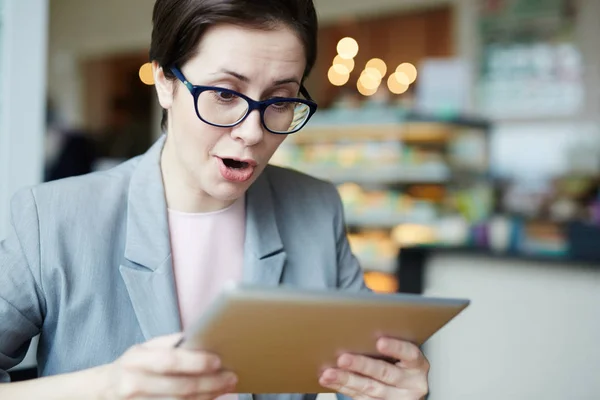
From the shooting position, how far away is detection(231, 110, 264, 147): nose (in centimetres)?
118

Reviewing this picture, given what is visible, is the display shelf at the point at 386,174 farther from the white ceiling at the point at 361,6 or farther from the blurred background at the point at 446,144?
the white ceiling at the point at 361,6

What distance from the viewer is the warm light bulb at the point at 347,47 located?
8086 millimetres

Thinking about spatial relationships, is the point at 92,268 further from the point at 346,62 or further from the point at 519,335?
the point at 346,62

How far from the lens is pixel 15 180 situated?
190cm

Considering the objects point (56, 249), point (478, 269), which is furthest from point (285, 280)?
point (478, 269)

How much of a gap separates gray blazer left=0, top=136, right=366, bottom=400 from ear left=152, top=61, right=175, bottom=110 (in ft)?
0.57

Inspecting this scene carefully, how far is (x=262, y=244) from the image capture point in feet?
4.77

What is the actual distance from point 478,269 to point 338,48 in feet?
19.1

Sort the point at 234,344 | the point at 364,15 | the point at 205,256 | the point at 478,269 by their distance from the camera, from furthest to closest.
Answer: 1. the point at 364,15
2. the point at 478,269
3. the point at 205,256
4. the point at 234,344

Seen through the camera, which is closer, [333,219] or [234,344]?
[234,344]

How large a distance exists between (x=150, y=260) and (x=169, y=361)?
428mm

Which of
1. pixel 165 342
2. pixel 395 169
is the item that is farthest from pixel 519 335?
pixel 395 169

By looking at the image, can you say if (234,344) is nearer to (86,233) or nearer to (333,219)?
(86,233)

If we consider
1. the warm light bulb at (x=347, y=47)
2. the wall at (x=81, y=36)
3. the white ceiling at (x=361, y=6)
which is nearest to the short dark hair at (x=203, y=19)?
the white ceiling at (x=361, y=6)
